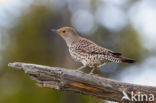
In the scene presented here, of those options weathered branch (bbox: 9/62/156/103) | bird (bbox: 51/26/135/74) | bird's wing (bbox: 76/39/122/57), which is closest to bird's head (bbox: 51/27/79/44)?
bird (bbox: 51/26/135/74)

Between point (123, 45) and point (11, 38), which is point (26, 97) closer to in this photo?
point (11, 38)

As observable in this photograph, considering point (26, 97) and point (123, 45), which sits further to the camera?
point (123, 45)

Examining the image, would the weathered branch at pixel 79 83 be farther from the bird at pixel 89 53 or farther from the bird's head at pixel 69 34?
the bird's head at pixel 69 34

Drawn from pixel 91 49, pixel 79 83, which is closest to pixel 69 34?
pixel 91 49

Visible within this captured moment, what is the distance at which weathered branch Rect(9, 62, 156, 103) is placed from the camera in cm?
979

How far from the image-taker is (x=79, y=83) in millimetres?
9953

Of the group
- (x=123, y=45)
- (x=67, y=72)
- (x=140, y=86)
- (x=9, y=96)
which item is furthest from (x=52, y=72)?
(x=123, y=45)

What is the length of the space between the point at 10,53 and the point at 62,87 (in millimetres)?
10112

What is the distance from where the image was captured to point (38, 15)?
20922mm

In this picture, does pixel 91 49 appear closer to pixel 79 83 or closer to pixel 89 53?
pixel 89 53

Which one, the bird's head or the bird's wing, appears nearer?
the bird's wing

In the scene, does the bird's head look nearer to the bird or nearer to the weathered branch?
the bird

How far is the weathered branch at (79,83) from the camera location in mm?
9789

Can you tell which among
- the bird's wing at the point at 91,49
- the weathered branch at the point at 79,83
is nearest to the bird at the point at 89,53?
→ the bird's wing at the point at 91,49
